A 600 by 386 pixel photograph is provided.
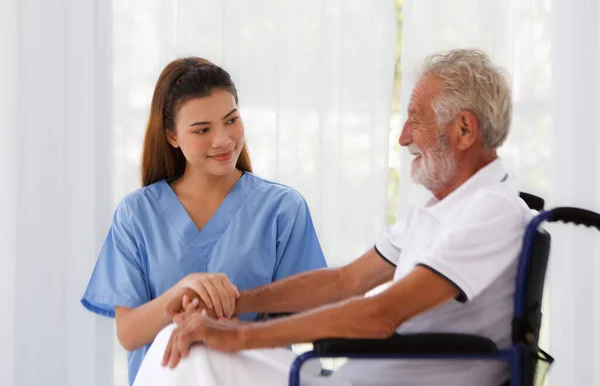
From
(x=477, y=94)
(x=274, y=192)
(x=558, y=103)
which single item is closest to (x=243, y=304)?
(x=274, y=192)

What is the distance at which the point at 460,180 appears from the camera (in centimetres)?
167

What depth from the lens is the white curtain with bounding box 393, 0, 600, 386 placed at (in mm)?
2797

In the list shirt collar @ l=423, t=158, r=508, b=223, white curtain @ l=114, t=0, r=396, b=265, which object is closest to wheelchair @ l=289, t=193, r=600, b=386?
shirt collar @ l=423, t=158, r=508, b=223

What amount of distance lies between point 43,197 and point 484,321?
1.72 m

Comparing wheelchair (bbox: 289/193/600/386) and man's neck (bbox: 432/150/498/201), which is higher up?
man's neck (bbox: 432/150/498/201)

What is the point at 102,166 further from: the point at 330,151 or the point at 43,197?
the point at 330,151

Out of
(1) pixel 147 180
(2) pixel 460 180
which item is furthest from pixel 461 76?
(1) pixel 147 180

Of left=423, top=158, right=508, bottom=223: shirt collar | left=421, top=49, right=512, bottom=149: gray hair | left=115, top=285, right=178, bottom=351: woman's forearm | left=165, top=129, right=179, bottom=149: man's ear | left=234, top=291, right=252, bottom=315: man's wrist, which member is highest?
left=421, top=49, right=512, bottom=149: gray hair

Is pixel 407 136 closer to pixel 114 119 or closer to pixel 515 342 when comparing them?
pixel 515 342

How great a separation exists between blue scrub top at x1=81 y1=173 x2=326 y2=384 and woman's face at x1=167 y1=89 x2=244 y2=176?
0.12 meters

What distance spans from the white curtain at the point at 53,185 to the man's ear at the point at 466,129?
149 cm

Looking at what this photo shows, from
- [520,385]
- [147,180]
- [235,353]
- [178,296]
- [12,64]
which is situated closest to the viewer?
[520,385]

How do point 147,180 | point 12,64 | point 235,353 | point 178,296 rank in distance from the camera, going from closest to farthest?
point 235,353
point 178,296
point 147,180
point 12,64

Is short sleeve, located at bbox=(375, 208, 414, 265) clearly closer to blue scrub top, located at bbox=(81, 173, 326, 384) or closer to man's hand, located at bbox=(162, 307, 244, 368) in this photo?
blue scrub top, located at bbox=(81, 173, 326, 384)
